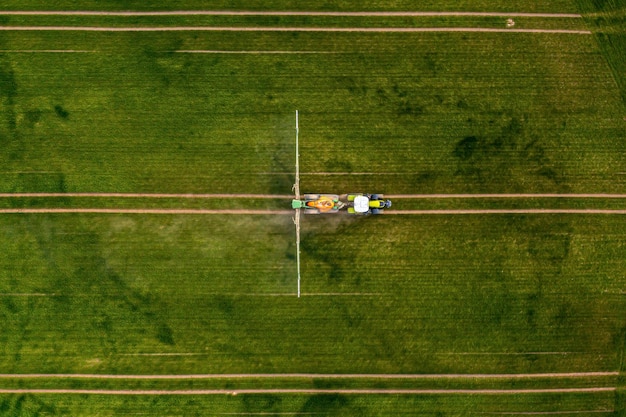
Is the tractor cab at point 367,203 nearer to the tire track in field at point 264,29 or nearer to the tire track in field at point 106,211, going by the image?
the tire track in field at point 106,211

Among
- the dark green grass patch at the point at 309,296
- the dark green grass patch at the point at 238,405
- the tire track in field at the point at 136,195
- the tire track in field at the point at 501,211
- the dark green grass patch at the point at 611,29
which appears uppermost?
the dark green grass patch at the point at 611,29

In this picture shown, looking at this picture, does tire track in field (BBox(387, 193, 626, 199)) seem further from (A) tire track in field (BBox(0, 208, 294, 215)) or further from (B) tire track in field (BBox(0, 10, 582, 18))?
(B) tire track in field (BBox(0, 10, 582, 18))

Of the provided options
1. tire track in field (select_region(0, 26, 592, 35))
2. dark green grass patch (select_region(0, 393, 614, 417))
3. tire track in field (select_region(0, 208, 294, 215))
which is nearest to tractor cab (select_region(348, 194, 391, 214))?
tire track in field (select_region(0, 208, 294, 215))

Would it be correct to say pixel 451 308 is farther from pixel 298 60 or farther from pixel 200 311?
pixel 298 60

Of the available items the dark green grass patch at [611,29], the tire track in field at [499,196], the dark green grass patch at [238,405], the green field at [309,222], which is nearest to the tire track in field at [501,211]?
the green field at [309,222]

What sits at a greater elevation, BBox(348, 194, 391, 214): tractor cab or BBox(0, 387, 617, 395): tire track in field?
BBox(348, 194, 391, 214): tractor cab

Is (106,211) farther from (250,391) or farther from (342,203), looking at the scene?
(342,203)

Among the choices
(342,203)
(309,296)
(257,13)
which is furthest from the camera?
(257,13)

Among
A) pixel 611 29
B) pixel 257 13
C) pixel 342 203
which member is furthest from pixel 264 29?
pixel 611 29
